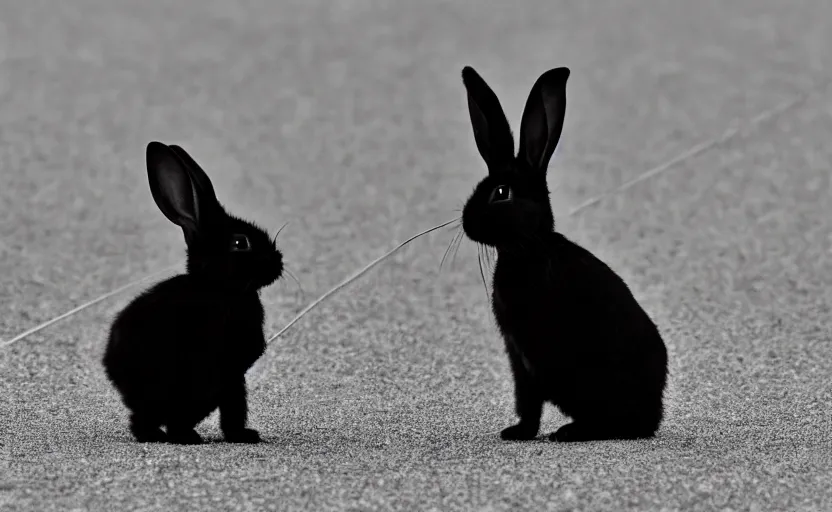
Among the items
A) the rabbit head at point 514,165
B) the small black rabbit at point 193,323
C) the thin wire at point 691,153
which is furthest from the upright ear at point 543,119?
the thin wire at point 691,153

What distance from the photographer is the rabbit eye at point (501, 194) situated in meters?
3.52

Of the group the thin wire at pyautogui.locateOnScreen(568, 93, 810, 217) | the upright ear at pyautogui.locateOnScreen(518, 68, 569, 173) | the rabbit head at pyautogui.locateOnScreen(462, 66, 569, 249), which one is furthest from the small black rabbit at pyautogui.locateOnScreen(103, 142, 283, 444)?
the thin wire at pyautogui.locateOnScreen(568, 93, 810, 217)

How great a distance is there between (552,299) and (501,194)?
33cm

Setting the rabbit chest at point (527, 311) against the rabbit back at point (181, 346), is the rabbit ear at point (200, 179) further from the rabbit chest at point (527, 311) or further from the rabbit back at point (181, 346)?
the rabbit chest at point (527, 311)

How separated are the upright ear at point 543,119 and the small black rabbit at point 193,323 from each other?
784mm

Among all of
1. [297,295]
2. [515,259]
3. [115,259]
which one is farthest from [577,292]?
[115,259]

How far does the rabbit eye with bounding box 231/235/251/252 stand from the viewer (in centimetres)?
357

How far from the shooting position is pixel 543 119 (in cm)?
355

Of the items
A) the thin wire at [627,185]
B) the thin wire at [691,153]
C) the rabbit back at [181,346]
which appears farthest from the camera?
the thin wire at [691,153]

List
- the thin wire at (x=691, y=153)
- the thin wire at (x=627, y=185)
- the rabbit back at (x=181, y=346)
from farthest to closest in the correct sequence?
the thin wire at (x=691, y=153) → the thin wire at (x=627, y=185) → the rabbit back at (x=181, y=346)

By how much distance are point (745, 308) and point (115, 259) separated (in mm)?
3000

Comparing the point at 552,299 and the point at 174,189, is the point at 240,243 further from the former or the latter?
the point at 552,299

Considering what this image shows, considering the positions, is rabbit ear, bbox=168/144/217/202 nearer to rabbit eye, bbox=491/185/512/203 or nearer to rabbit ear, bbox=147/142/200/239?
rabbit ear, bbox=147/142/200/239

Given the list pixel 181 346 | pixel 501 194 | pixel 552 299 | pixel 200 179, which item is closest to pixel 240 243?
pixel 200 179
